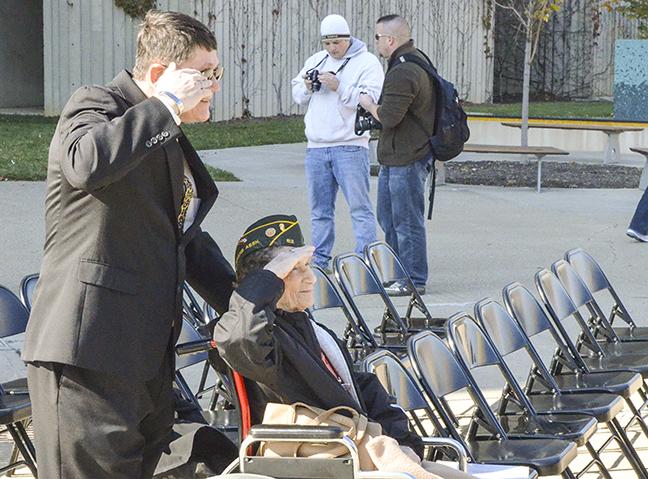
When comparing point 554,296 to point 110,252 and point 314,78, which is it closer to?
point 314,78

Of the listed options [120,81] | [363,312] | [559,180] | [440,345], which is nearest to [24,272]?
[363,312]

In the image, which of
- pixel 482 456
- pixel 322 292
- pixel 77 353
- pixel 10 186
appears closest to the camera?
pixel 77 353

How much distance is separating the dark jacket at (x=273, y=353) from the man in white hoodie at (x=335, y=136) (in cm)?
479

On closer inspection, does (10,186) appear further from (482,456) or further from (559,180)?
(482,456)

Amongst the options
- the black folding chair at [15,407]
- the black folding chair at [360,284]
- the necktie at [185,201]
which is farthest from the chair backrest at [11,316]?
the necktie at [185,201]

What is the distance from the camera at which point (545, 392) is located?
5707 mm

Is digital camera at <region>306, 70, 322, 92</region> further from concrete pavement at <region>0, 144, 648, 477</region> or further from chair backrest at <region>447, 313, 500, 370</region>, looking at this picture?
chair backrest at <region>447, 313, 500, 370</region>

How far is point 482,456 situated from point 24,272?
17.4 feet

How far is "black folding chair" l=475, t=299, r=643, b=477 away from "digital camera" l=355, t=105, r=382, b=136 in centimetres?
330

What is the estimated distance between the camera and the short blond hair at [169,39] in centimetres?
324

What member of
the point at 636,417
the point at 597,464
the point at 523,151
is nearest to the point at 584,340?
the point at 636,417

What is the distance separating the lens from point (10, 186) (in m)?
12.8

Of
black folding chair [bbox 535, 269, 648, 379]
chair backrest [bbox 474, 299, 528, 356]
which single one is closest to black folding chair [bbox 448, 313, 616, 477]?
chair backrest [bbox 474, 299, 528, 356]

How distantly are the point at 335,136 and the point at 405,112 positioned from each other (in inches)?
20.2
